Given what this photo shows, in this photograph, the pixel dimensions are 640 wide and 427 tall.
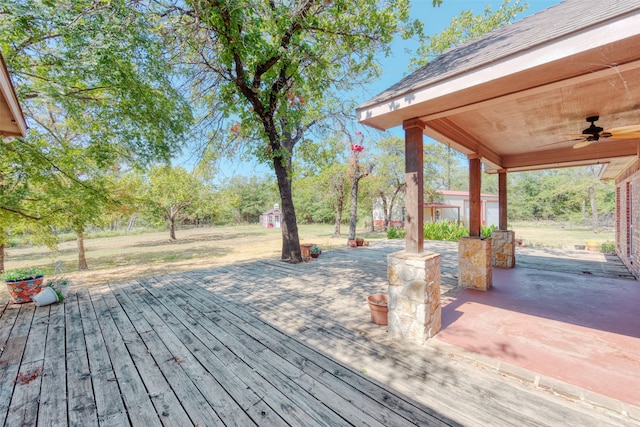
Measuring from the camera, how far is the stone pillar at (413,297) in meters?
2.84

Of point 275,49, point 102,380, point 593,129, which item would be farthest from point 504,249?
point 102,380

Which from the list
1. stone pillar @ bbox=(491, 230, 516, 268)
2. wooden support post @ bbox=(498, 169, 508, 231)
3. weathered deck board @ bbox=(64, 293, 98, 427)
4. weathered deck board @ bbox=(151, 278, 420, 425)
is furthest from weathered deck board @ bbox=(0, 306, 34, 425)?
wooden support post @ bbox=(498, 169, 508, 231)

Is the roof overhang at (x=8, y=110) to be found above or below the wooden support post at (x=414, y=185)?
above

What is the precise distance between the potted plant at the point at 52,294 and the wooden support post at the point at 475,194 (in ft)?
23.1

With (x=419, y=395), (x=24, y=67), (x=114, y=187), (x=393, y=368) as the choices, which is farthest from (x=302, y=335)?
(x=114, y=187)

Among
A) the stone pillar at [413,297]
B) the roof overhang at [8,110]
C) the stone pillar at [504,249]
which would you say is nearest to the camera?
the roof overhang at [8,110]

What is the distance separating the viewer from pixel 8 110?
2732 millimetres

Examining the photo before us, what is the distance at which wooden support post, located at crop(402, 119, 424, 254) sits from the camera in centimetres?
301

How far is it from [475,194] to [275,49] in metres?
4.41

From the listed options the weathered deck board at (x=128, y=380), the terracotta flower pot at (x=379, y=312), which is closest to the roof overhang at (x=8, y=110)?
the weathered deck board at (x=128, y=380)

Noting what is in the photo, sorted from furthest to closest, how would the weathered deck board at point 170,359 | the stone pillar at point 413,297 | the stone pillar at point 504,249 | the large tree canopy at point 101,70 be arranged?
1. the stone pillar at point 504,249
2. the large tree canopy at point 101,70
3. the stone pillar at point 413,297
4. the weathered deck board at point 170,359

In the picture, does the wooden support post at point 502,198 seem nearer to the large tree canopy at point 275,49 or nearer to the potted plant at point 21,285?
the large tree canopy at point 275,49

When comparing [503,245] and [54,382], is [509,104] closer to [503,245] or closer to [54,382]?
[503,245]

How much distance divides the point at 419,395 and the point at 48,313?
5107 millimetres
